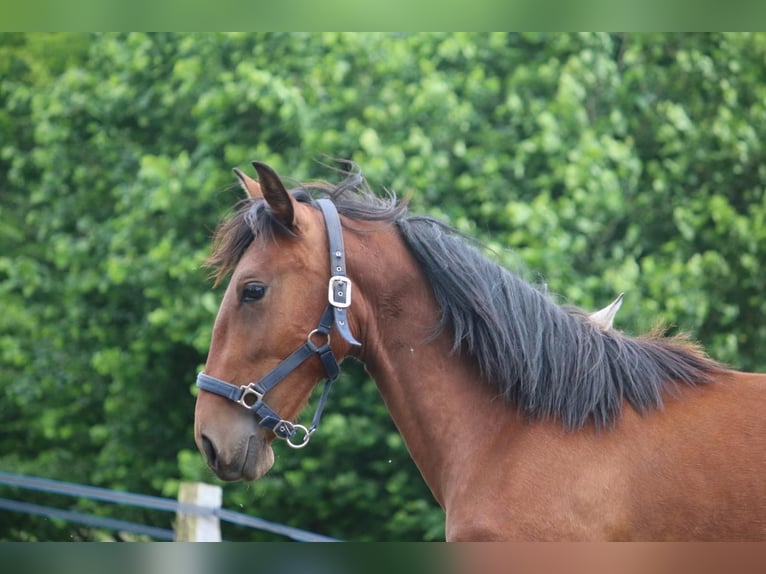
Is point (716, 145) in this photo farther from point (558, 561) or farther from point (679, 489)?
point (558, 561)

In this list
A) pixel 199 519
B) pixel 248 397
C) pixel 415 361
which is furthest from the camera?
pixel 199 519

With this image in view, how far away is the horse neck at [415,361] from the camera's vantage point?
3160mm

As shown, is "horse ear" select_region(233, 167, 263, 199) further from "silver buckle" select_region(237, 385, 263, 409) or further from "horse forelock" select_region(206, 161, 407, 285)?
"silver buckle" select_region(237, 385, 263, 409)

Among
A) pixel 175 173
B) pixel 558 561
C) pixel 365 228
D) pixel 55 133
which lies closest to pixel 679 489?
pixel 558 561

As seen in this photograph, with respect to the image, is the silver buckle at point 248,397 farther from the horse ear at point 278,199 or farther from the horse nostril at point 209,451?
the horse ear at point 278,199

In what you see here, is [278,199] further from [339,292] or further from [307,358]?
[307,358]

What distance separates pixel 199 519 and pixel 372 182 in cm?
274

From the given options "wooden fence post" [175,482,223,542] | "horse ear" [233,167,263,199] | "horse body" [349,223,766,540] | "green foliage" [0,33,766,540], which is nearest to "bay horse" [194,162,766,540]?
"horse body" [349,223,766,540]

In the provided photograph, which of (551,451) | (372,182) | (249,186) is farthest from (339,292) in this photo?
(372,182)

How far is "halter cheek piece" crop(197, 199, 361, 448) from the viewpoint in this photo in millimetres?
3074

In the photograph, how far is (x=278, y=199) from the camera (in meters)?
3.15

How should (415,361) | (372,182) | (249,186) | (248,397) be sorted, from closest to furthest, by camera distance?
1. (248,397)
2. (415,361)
3. (249,186)
4. (372,182)

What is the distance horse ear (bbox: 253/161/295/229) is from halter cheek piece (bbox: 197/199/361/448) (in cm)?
17

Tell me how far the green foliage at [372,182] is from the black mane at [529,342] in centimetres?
320
